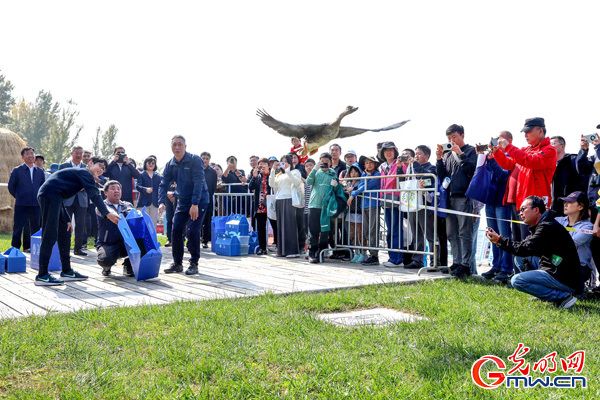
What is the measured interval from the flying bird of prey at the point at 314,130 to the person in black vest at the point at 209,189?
154 cm

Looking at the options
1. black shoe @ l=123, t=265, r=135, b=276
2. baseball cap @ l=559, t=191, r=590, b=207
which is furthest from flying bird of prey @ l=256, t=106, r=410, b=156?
baseball cap @ l=559, t=191, r=590, b=207

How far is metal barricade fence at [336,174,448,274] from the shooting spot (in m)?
7.74

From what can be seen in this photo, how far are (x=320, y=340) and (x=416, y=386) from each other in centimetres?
98

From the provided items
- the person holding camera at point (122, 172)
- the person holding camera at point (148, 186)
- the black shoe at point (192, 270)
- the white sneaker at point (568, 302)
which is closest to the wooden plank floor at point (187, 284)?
the black shoe at point (192, 270)

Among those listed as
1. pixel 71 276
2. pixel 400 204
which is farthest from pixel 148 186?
pixel 400 204

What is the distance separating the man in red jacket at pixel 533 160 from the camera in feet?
19.5

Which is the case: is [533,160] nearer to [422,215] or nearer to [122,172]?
[422,215]

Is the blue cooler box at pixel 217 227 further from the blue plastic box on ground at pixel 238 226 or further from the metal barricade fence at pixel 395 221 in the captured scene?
the metal barricade fence at pixel 395 221

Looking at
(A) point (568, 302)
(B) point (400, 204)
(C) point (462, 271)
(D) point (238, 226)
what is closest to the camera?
(A) point (568, 302)

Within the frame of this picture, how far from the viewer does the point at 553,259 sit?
5.14 m

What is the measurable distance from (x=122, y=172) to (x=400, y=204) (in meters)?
6.88

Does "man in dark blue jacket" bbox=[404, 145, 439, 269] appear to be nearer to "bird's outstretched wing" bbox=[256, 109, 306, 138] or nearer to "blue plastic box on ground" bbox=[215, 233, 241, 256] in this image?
"bird's outstretched wing" bbox=[256, 109, 306, 138]

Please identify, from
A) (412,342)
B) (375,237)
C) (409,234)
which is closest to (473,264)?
(409,234)
